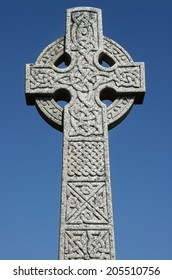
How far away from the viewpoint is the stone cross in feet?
22.0

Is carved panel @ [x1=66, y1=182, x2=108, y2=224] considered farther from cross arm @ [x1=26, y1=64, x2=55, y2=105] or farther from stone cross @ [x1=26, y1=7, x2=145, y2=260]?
cross arm @ [x1=26, y1=64, x2=55, y2=105]

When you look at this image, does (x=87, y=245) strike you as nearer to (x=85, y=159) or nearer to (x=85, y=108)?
(x=85, y=159)

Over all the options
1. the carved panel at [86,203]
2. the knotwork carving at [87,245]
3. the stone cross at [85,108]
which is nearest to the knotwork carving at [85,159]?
the stone cross at [85,108]

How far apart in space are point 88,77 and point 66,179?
1281 millimetres

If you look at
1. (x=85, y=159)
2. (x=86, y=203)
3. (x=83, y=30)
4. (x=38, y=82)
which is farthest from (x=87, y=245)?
(x=83, y=30)

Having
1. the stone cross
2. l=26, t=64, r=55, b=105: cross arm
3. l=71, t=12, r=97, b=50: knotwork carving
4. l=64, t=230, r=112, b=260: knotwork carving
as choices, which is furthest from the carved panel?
l=71, t=12, r=97, b=50: knotwork carving

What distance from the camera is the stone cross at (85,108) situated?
6703mm

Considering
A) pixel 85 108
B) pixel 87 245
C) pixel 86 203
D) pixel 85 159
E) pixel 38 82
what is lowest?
pixel 87 245

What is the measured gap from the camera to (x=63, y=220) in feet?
22.0

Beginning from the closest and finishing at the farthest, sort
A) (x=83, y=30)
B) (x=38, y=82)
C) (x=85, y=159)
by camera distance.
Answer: (x=85, y=159) < (x=38, y=82) < (x=83, y=30)

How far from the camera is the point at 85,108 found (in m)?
7.37
